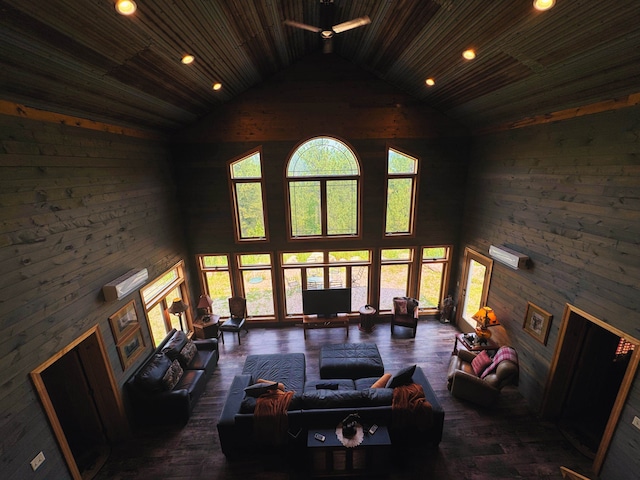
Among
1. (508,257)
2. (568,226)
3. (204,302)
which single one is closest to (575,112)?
(568,226)

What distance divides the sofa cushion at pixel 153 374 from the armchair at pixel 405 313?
16.0ft

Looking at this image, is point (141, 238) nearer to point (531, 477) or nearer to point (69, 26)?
point (69, 26)

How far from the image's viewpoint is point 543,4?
2621 millimetres

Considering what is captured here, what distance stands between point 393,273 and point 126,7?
266 inches

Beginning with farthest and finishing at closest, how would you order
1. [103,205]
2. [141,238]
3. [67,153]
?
[141,238] < [103,205] < [67,153]

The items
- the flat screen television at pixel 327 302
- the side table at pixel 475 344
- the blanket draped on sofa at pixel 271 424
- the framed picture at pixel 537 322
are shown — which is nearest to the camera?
the blanket draped on sofa at pixel 271 424

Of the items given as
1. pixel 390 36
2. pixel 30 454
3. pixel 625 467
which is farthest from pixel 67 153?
pixel 625 467

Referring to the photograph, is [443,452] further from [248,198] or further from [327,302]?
[248,198]

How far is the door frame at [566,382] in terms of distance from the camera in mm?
3227

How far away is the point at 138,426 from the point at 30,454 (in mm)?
1770

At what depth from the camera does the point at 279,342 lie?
666 centimetres

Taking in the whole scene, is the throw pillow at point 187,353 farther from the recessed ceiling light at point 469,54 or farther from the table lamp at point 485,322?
the recessed ceiling light at point 469,54

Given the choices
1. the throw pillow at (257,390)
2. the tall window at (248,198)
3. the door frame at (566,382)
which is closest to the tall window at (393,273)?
the tall window at (248,198)

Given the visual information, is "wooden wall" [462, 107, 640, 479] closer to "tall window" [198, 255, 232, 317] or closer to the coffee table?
the coffee table
